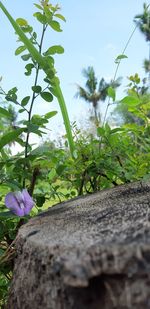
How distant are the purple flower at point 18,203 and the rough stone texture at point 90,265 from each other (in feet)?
1.13

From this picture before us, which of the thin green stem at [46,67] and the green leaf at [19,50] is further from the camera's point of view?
the green leaf at [19,50]

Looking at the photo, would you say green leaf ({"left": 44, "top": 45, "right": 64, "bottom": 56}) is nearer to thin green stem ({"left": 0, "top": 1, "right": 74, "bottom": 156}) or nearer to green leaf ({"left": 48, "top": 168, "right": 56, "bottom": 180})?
thin green stem ({"left": 0, "top": 1, "right": 74, "bottom": 156})

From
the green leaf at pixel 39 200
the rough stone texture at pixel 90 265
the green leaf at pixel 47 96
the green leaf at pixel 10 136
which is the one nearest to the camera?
the rough stone texture at pixel 90 265

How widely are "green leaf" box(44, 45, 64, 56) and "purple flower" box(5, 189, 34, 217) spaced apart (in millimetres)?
392

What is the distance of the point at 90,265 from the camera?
0.37m

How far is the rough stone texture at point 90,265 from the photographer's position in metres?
0.36

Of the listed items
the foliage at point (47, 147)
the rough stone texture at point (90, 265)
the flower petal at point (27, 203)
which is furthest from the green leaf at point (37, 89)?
the rough stone texture at point (90, 265)

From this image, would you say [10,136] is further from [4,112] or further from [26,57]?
[26,57]

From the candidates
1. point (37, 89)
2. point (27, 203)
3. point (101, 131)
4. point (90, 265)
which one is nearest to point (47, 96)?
point (37, 89)

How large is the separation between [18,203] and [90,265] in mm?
594

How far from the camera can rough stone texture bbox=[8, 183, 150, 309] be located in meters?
0.36

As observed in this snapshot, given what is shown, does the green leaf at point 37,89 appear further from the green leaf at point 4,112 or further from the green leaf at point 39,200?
the green leaf at point 39,200

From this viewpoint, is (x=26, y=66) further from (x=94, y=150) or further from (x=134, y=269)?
(x=134, y=269)

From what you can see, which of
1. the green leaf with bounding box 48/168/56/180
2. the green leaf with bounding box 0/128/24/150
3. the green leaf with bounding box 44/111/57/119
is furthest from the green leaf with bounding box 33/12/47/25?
the green leaf with bounding box 48/168/56/180
